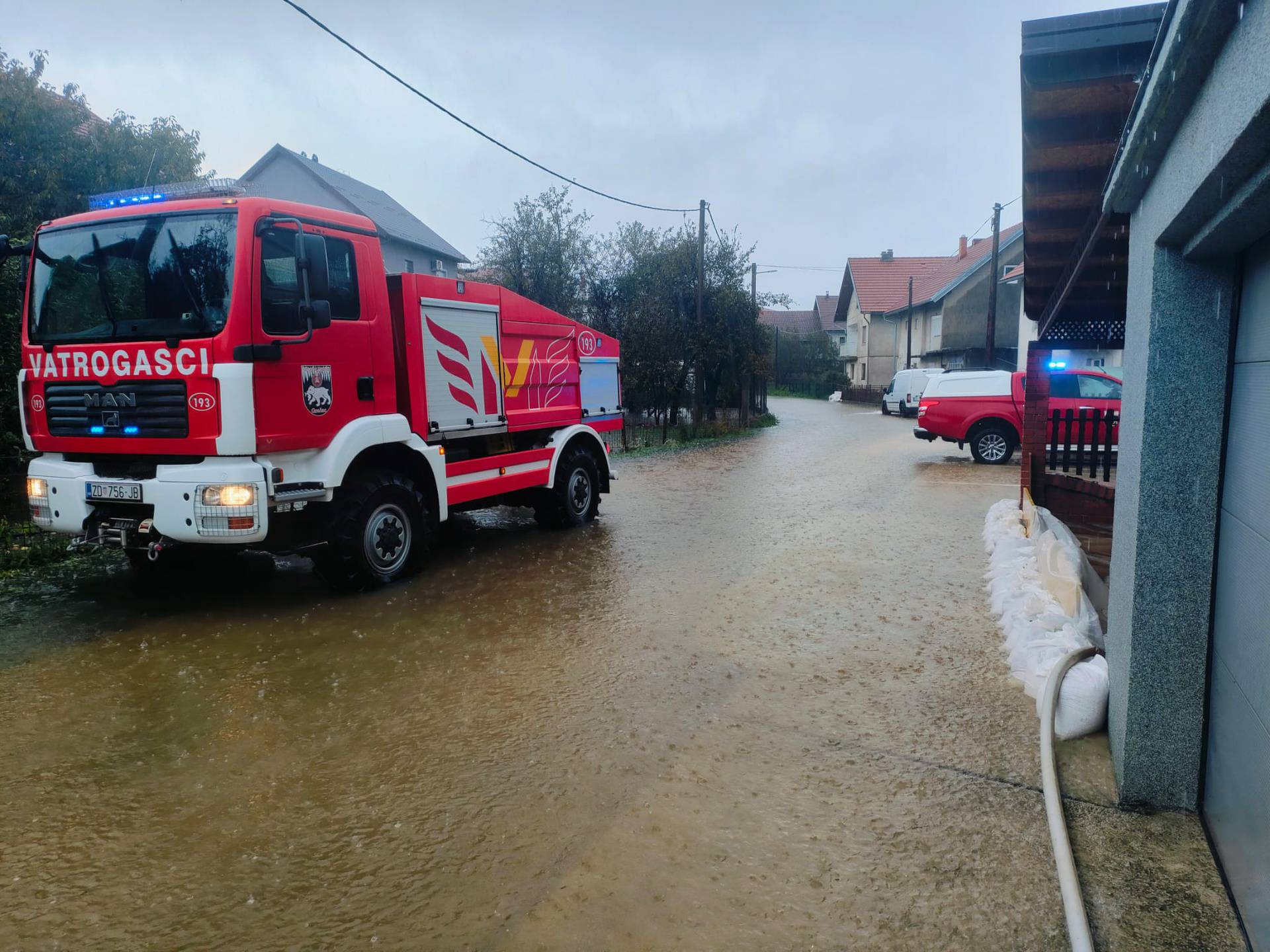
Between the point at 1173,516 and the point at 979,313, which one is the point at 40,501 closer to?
the point at 1173,516

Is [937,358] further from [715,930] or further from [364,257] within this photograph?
[715,930]

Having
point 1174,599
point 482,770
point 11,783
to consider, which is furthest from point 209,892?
point 1174,599

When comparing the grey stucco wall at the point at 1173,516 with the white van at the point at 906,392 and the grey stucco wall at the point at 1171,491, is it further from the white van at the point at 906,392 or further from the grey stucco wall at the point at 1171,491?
the white van at the point at 906,392

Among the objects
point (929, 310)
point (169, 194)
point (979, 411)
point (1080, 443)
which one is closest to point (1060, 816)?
point (1080, 443)

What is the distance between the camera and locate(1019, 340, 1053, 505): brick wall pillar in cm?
838

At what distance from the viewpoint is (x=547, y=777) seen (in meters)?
3.72

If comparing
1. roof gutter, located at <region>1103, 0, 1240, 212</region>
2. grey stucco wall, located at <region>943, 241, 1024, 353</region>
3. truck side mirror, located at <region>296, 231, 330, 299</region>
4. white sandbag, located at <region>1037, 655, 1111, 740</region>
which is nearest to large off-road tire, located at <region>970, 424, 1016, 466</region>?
white sandbag, located at <region>1037, 655, 1111, 740</region>

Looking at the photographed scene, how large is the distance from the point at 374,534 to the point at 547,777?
141 inches

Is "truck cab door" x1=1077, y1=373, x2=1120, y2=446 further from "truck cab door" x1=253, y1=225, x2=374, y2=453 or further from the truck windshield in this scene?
the truck windshield

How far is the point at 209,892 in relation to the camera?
9.48 feet

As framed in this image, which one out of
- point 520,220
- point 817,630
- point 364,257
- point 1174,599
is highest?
point 520,220

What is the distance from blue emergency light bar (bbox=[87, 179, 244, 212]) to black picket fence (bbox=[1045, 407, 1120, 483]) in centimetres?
731

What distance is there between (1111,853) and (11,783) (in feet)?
14.4

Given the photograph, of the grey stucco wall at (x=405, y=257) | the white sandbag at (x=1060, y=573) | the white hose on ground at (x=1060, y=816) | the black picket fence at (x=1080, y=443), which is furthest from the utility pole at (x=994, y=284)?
the white hose on ground at (x=1060, y=816)
